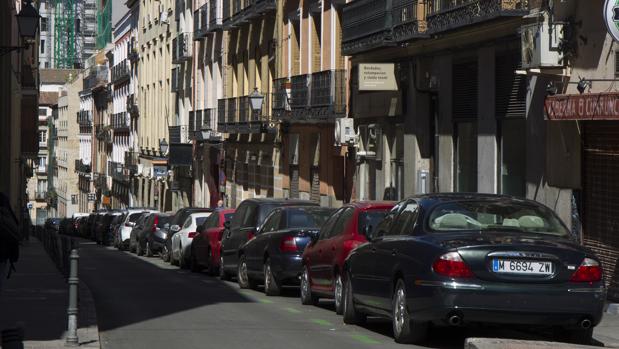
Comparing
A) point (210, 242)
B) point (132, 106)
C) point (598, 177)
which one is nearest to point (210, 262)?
point (210, 242)

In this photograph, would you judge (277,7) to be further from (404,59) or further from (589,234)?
(589,234)

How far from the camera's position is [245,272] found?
22078 mm

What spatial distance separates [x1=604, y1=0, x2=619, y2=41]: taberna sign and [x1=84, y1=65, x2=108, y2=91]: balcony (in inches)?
3341

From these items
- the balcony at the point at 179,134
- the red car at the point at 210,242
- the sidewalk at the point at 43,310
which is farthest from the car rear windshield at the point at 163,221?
the balcony at the point at 179,134

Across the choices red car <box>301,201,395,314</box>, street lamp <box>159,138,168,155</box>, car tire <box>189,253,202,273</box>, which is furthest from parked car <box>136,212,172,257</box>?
street lamp <box>159,138,168,155</box>

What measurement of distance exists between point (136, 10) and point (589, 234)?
63.8m

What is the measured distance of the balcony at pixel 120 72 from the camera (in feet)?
279

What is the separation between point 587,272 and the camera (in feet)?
39.5

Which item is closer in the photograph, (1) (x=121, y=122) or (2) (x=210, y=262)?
(2) (x=210, y=262)

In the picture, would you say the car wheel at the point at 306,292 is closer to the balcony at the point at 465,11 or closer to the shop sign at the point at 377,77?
the balcony at the point at 465,11

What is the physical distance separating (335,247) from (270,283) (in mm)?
3781

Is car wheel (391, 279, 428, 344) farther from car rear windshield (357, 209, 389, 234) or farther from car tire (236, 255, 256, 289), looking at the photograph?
car tire (236, 255, 256, 289)

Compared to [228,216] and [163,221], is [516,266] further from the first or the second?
[163,221]

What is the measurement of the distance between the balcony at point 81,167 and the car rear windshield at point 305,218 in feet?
293
